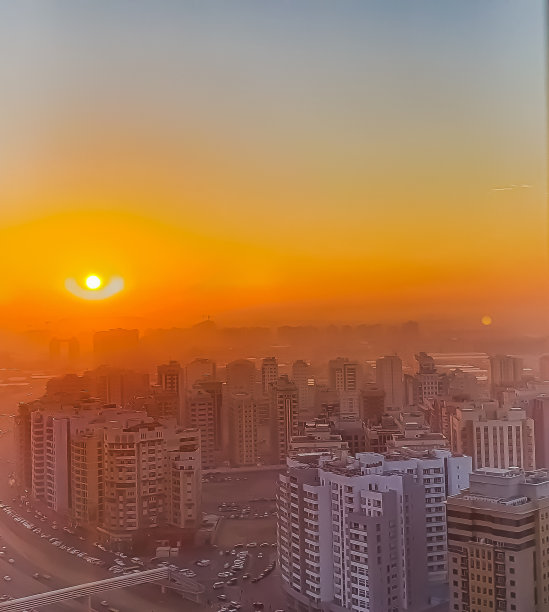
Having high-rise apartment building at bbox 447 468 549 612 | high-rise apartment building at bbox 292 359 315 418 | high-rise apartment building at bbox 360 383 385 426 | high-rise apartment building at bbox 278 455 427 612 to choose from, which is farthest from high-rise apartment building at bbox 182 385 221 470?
high-rise apartment building at bbox 447 468 549 612

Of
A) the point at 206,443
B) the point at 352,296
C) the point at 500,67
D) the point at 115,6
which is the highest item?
the point at 115,6

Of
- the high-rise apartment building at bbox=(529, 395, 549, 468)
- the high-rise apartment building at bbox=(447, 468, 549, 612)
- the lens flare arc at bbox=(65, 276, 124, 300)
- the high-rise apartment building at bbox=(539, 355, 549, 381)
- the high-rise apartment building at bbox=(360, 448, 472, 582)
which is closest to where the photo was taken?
the high-rise apartment building at bbox=(447, 468, 549, 612)

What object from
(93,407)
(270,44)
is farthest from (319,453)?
(270,44)

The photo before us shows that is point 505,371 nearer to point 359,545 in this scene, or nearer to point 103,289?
point 359,545

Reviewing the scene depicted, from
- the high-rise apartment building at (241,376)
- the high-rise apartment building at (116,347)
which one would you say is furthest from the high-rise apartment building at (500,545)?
the high-rise apartment building at (116,347)

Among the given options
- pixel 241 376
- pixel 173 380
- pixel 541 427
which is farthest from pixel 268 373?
pixel 541 427

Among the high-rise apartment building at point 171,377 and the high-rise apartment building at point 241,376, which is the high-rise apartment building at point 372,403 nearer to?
the high-rise apartment building at point 241,376

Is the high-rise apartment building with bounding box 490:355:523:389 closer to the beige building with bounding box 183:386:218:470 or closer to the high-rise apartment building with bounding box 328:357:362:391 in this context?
the high-rise apartment building with bounding box 328:357:362:391

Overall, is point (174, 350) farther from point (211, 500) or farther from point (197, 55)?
point (197, 55)
